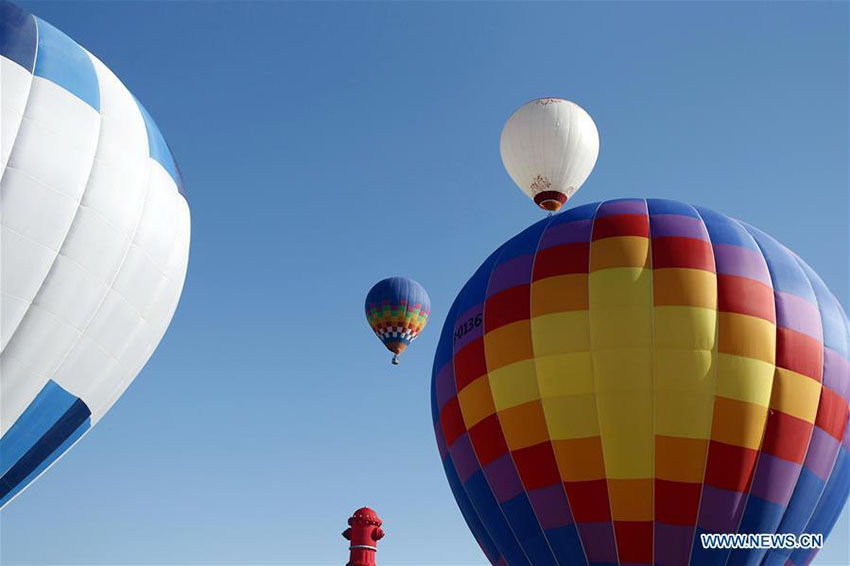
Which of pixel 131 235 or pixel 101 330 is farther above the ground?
pixel 131 235

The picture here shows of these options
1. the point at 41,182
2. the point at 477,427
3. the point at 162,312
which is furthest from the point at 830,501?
the point at 41,182

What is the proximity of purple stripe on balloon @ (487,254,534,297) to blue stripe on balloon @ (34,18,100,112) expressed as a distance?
18.6 ft

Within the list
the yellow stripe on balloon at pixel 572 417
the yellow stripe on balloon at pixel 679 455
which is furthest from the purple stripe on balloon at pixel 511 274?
the yellow stripe on balloon at pixel 679 455

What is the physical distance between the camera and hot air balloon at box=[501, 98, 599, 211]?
62.1 ft

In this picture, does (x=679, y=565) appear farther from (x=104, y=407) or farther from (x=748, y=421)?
(x=104, y=407)

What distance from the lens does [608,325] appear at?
12250mm

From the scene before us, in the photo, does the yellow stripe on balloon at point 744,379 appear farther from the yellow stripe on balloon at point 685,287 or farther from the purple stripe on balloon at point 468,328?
the purple stripe on balloon at point 468,328

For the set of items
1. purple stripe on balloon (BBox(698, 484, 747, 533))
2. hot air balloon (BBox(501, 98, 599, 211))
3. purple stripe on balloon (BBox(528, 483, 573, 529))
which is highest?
hot air balloon (BBox(501, 98, 599, 211))

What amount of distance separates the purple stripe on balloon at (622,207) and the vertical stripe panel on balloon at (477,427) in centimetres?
167

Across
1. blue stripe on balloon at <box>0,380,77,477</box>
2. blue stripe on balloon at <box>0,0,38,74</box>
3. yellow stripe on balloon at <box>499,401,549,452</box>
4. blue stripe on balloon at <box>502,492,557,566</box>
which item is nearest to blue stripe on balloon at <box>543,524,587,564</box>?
blue stripe on balloon at <box>502,492,557,566</box>

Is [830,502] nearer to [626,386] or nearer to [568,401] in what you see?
[626,386]

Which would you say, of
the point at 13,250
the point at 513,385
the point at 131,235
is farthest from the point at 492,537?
the point at 13,250

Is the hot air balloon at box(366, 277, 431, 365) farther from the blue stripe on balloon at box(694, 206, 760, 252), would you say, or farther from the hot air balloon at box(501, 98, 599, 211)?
the blue stripe on balloon at box(694, 206, 760, 252)

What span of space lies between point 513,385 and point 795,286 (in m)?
3.83
